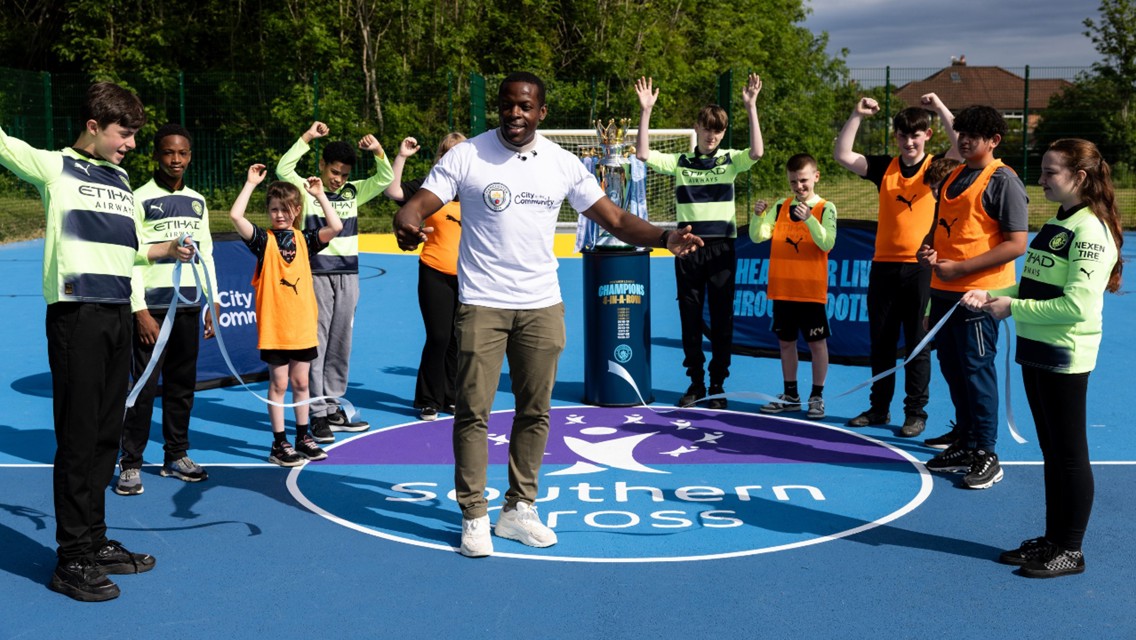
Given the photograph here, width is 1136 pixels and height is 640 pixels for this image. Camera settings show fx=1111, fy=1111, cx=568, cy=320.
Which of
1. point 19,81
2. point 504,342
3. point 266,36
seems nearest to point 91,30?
point 266,36

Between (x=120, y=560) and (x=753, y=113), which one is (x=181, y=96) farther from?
(x=120, y=560)

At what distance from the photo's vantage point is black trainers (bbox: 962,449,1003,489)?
6281 mm

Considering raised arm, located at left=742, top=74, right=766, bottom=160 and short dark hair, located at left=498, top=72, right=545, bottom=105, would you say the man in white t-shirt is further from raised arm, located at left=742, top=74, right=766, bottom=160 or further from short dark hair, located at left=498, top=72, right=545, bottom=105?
raised arm, located at left=742, top=74, right=766, bottom=160

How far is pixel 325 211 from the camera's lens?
276 inches

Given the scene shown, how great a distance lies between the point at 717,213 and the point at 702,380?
1.30 m

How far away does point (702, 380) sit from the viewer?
865 centimetres

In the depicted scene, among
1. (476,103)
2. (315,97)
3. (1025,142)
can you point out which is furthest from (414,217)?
(315,97)

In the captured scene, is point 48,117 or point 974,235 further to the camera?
point 48,117

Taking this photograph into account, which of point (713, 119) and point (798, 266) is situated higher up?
point (713, 119)

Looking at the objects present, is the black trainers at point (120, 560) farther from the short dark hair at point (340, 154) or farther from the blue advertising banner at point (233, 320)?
the blue advertising banner at point (233, 320)

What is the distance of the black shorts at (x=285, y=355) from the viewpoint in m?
6.85

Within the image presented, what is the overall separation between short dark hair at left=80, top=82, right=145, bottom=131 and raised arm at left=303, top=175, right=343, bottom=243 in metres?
1.89

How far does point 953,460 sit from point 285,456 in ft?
13.3

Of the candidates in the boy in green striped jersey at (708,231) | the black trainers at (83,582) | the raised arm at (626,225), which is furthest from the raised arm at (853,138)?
the black trainers at (83,582)
